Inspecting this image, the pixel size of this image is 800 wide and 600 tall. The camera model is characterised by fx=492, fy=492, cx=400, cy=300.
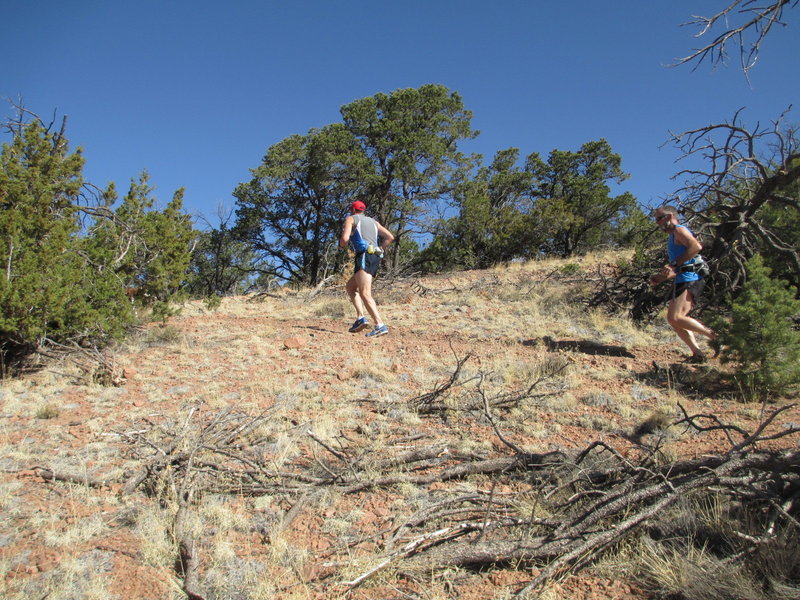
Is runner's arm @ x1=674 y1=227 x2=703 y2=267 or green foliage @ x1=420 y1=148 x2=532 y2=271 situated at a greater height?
green foliage @ x1=420 y1=148 x2=532 y2=271

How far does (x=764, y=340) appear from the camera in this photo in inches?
166

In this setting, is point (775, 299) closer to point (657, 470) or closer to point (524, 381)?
point (524, 381)

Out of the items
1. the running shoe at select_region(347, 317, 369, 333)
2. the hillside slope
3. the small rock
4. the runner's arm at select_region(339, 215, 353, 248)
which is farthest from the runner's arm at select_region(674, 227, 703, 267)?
the small rock

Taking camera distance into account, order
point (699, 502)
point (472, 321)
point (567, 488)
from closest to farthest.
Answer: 1. point (699, 502)
2. point (567, 488)
3. point (472, 321)

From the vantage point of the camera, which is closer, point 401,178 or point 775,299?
point 775,299

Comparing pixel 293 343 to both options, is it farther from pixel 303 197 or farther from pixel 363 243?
pixel 303 197

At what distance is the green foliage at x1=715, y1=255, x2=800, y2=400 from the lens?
13.5 ft

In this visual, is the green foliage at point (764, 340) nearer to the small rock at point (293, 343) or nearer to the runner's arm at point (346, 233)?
the runner's arm at point (346, 233)

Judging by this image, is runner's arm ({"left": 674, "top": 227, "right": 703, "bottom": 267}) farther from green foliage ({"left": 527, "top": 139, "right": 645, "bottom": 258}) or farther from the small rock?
green foliage ({"left": 527, "top": 139, "right": 645, "bottom": 258})

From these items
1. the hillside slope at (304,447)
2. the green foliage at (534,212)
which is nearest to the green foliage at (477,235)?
the green foliage at (534,212)

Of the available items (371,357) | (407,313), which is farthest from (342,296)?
(371,357)

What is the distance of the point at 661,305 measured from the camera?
289 inches

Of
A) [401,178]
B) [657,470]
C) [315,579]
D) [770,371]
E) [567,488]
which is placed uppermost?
[401,178]

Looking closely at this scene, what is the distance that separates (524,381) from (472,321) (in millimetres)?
3120
